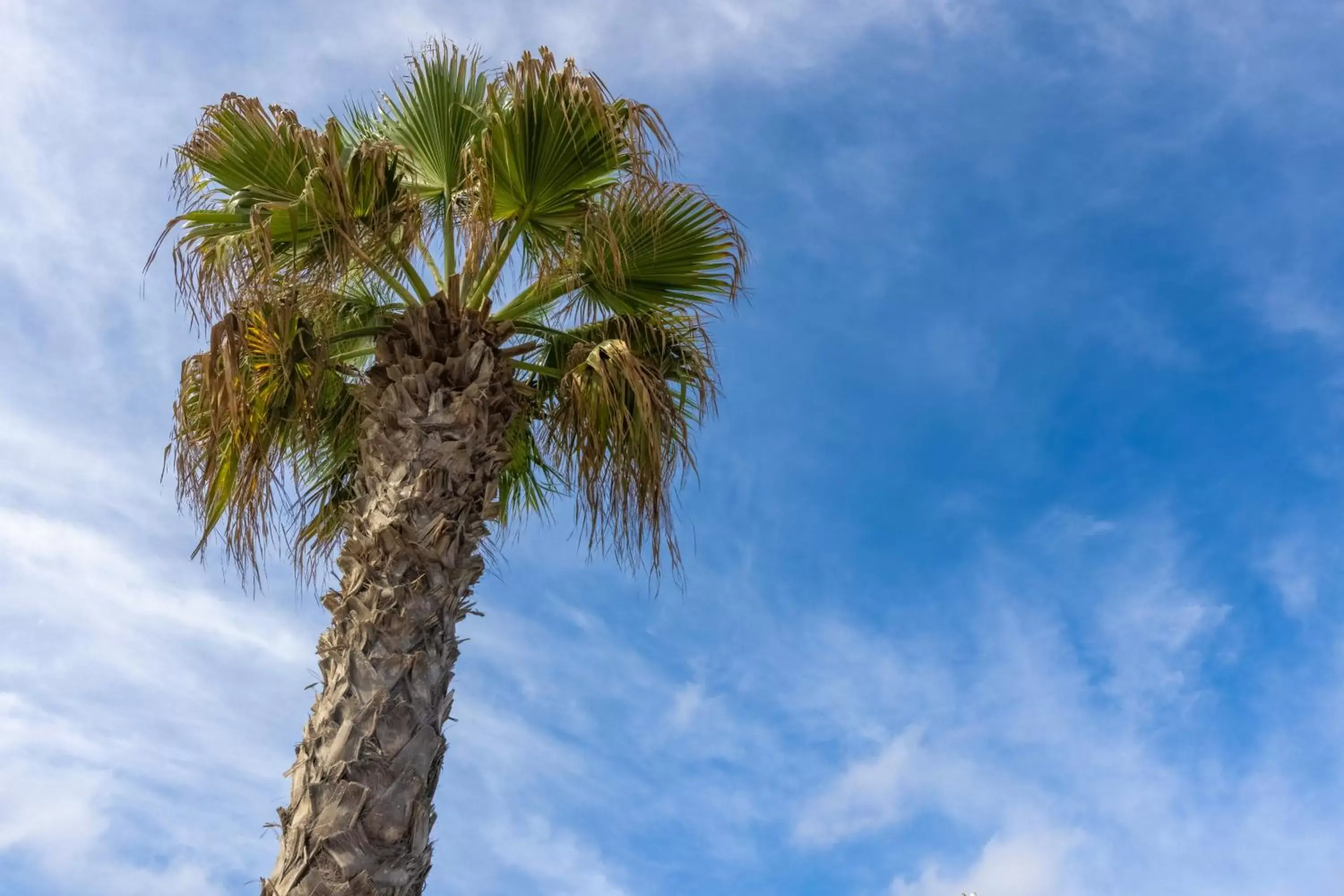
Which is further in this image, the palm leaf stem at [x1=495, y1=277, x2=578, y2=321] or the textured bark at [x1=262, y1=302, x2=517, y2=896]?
the palm leaf stem at [x1=495, y1=277, x2=578, y2=321]

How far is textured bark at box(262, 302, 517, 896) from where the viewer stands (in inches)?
184

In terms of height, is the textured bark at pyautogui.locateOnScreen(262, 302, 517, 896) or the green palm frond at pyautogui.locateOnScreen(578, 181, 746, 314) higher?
the green palm frond at pyautogui.locateOnScreen(578, 181, 746, 314)

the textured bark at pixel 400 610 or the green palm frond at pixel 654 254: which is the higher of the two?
the green palm frond at pixel 654 254

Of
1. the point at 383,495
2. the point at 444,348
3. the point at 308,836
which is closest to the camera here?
the point at 308,836

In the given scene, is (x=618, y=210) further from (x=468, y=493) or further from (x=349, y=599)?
(x=349, y=599)

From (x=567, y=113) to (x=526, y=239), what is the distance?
1.00m

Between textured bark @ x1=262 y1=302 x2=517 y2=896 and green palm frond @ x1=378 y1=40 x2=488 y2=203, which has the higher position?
green palm frond @ x1=378 y1=40 x2=488 y2=203

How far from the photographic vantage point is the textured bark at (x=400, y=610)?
15.4 feet

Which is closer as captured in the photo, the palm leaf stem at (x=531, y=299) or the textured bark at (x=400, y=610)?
the textured bark at (x=400, y=610)

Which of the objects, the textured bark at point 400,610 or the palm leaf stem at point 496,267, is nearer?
the textured bark at point 400,610

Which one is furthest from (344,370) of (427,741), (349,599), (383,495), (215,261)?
(427,741)

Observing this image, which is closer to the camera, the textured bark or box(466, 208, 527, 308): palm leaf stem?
the textured bark

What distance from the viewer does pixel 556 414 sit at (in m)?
6.82

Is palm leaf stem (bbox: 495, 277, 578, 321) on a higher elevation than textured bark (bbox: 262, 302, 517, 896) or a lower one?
higher
